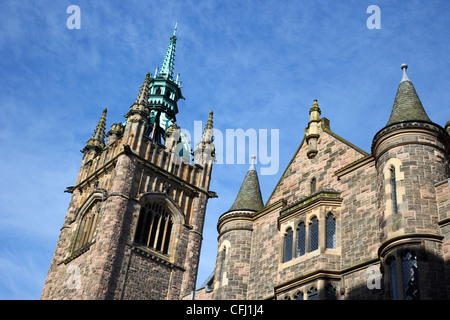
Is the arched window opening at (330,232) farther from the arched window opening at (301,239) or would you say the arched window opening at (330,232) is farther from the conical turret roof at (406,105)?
the conical turret roof at (406,105)

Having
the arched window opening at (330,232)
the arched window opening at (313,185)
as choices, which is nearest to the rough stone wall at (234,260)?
the arched window opening at (313,185)

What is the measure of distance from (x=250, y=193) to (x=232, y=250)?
3583mm

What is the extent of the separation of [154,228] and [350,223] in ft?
80.9

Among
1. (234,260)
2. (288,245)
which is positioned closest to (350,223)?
(288,245)

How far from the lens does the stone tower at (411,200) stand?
1689 cm

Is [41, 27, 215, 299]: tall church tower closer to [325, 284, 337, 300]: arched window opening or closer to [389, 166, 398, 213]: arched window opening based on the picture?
[325, 284, 337, 300]: arched window opening

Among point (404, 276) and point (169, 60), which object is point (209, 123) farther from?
point (404, 276)

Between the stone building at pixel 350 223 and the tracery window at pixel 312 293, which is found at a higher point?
the stone building at pixel 350 223

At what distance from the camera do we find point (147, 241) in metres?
42.4

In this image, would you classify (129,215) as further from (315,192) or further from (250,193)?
(315,192)

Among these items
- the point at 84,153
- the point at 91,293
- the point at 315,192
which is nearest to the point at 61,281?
the point at 91,293

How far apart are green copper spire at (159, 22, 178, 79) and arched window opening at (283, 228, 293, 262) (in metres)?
40.7

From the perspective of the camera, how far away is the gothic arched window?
139 ft

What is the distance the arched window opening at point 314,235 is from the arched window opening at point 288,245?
1147mm
